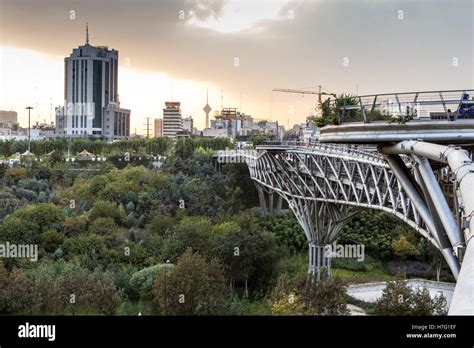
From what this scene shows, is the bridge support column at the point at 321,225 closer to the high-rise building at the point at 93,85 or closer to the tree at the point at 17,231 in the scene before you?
the high-rise building at the point at 93,85

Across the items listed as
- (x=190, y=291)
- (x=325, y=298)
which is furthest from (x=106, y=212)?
(x=325, y=298)

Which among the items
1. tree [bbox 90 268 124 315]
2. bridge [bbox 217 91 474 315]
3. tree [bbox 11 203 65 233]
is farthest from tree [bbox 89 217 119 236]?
bridge [bbox 217 91 474 315]

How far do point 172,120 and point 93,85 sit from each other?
11.2 feet

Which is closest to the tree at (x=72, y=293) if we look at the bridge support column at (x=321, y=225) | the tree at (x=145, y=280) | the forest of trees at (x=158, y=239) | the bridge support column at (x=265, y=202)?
the forest of trees at (x=158, y=239)

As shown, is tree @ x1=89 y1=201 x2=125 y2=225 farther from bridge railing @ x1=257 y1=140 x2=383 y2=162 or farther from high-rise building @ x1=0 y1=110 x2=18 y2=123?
high-rise building @ x1=0 y1=110 x2=18 y2=123

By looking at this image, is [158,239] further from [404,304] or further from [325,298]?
[404,304]

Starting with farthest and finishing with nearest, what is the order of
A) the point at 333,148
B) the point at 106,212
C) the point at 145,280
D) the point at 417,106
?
the point at 106,212 → the point at 333,148 → the point at 145,280 → the point at 417,106

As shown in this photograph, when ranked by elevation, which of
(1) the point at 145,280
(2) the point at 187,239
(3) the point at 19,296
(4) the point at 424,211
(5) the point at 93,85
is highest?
(5) the point at 93,85

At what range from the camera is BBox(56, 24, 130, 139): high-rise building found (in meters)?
7.11

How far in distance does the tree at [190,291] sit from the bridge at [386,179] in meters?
2.01

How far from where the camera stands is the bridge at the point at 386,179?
321 centimetres

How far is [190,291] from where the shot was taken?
21.3 feet

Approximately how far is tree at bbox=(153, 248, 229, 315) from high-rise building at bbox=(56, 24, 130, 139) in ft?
7.60
